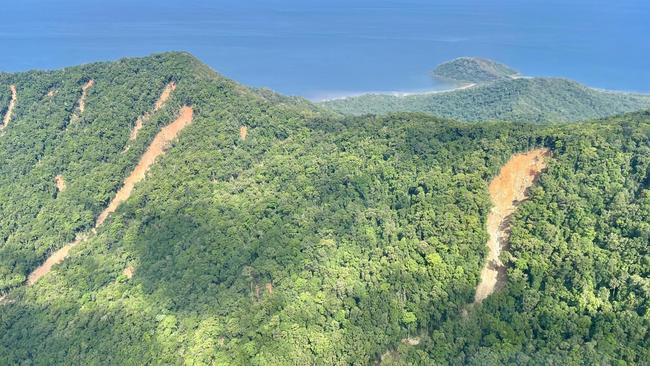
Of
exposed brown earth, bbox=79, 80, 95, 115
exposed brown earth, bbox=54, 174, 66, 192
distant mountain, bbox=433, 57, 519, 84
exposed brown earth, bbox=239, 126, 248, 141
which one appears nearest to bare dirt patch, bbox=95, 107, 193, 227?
exposed brown earth, bbox=239, 126, 248, 141

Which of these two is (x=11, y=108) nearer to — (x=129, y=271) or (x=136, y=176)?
(x=136, y=176)

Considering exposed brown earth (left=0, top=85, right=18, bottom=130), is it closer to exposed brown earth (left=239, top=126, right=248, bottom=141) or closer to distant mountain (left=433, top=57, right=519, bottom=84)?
exposed brown earth (left=239, top=126, right=248, bottom=141)

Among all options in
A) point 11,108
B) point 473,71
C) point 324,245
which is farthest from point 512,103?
point 11,108

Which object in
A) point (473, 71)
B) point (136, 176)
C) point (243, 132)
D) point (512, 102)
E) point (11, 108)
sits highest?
point (473, 71)

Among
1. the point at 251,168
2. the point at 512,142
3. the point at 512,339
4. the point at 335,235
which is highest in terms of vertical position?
the point at 512,142

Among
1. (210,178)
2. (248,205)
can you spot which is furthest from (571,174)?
(210,178)

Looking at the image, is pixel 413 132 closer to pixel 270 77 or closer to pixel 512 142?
pixel 512 142
